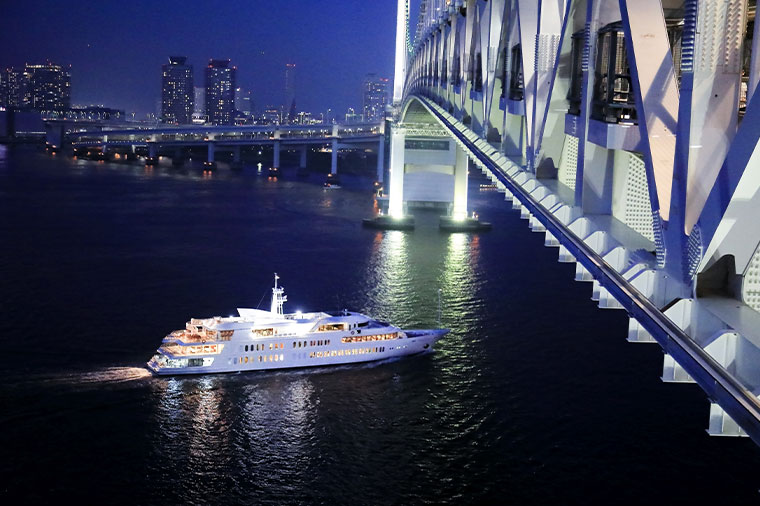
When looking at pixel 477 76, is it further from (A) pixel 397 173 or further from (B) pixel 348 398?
(A) pixel 397 173

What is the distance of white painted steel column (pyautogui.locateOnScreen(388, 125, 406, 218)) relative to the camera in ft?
84.3

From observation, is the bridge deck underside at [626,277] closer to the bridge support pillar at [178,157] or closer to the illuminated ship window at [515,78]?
the illuminated ship window at [515,78]

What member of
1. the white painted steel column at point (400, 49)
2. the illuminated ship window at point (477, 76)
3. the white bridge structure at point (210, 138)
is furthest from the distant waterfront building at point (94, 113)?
the illuminated ship window at point (477, 76)

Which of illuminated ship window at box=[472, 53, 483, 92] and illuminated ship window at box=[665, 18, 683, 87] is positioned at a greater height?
illuminated ship window at box=[472, 53, 483, 92]

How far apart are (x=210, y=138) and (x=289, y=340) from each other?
1401 inches

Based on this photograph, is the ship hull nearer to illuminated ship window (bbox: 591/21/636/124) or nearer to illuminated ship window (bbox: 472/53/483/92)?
illuminated ship window (bbox: 472/53/483/92)

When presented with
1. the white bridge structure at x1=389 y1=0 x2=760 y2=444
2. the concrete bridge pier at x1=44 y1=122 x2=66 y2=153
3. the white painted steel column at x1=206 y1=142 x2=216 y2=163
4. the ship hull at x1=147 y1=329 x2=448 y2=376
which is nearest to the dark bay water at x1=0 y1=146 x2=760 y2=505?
the ship hull at x1=147 y1=329 x2=448 y2=376

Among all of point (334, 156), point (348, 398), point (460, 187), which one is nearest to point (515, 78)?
point (348, 398)

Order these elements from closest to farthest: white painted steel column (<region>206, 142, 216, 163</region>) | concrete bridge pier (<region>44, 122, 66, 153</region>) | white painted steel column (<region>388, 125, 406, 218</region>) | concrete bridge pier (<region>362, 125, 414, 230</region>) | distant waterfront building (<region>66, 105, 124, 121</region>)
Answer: concrete bridge pier (<region>362, 125, 414, 230</region>)
white painted steel column (<region>388, 125, 406, 218</region>)
white painted steel column (<region>206, 142, 216, 163</region>)
concrete bridge pier (<region>44, 122, 66, 153</region>)
distant waterfront building (<region>66, 105, 124, 121</region>)

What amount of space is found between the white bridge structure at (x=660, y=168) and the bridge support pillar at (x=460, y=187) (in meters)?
19.8

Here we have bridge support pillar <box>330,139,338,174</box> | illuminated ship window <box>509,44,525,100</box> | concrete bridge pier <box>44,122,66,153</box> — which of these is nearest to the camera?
illuminated ship window <box>509,44,525,100</box>

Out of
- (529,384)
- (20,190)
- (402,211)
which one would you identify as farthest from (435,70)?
(20,190)

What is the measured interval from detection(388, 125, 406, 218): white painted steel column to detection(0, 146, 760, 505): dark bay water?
16.3 feet

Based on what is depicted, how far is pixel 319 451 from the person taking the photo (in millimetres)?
9633
